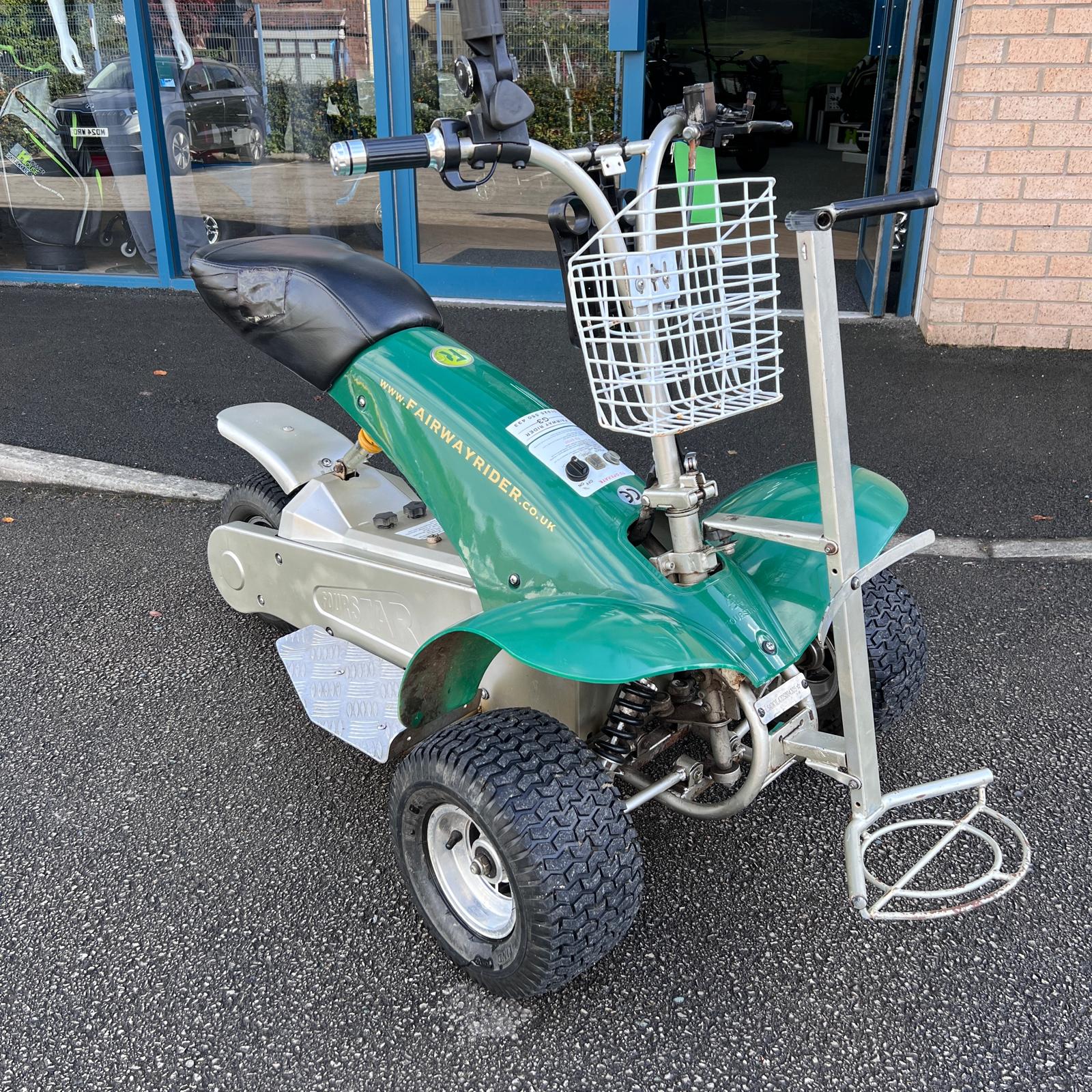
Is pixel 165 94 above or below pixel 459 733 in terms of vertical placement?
above

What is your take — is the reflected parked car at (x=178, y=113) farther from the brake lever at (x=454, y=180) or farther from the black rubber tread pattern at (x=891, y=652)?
the black rubber tread pattern at (x=891, y=652)

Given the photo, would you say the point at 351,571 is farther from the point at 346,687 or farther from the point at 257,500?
the point at 257,500

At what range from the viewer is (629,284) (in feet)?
6.31

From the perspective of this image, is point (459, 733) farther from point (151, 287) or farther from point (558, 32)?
point (151, 287)

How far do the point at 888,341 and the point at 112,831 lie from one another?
4999 millimetres

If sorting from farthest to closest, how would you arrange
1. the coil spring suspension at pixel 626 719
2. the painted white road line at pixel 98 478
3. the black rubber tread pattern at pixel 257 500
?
the painted white road line at pixel 98 478 → the black rubber tread pattern at pixel 257 500 → the coil spring suspension at pixel 626 719

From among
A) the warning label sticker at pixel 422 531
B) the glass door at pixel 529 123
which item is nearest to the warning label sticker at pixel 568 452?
the warning label sticker at pixel 422 531

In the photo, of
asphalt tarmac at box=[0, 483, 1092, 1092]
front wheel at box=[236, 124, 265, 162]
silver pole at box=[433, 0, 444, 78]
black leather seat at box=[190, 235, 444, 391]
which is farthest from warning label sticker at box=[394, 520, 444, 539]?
front wheel at box=[236, 124, 265, 162]

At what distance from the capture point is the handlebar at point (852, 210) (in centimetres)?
174

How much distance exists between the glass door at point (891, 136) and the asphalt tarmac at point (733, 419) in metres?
0.44

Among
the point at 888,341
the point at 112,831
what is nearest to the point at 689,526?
the point at 112,831

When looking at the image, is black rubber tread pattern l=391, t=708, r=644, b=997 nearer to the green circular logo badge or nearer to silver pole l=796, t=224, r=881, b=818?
silver pole l=796, t=224, r=881, b=818

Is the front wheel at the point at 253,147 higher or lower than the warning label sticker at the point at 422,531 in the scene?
higher

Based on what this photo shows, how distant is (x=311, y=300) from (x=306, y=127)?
16.4 ft
